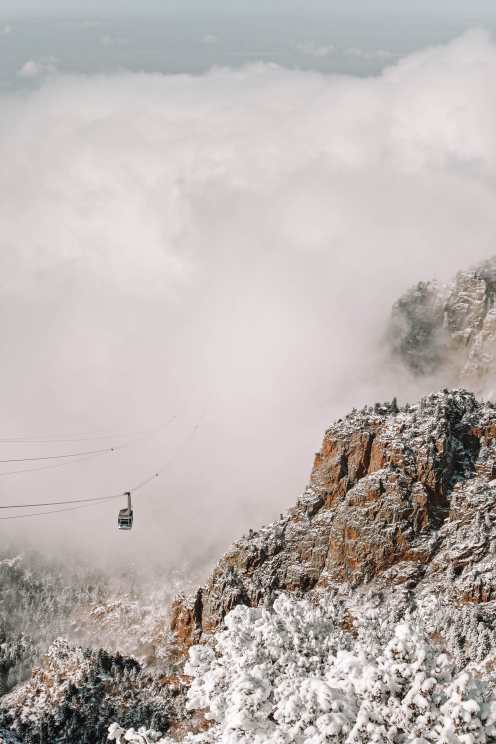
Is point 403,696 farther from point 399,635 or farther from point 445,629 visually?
point 445,629

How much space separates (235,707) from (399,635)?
1187cm

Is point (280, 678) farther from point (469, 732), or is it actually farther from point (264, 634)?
point (469, 732)

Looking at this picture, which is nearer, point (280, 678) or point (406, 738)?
point (406, 738)

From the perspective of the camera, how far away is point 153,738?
66500 mm

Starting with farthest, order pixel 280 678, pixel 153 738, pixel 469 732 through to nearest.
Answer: pixel 153 738 → pixel 280 678 → pixel 469 732

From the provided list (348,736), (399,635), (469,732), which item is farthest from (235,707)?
(469,732)

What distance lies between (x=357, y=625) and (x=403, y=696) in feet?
73.0

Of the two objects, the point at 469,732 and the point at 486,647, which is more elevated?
the point at 486,647

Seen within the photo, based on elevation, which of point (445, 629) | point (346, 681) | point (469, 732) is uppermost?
point (445, 629)

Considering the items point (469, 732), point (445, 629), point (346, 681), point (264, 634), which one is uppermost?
point (445, 629)

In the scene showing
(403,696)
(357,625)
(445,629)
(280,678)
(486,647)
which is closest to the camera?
(403,696)

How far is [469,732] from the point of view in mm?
48531

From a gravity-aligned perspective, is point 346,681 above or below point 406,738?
above

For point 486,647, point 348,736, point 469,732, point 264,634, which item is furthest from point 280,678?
point 486,647
